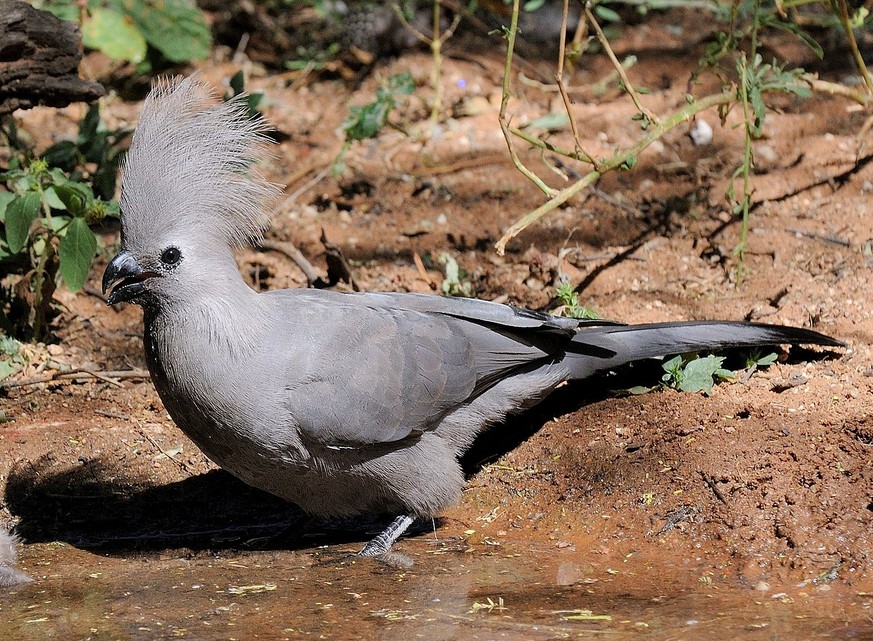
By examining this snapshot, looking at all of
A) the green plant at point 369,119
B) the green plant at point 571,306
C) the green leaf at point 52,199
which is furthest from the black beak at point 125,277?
the green plant at point 369,119

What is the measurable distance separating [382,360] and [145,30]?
5326 mm

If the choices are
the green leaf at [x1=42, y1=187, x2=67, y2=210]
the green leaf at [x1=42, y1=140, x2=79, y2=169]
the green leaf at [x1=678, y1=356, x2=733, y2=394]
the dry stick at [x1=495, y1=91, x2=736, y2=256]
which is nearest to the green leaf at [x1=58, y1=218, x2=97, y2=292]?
the green leaf at [x1=42, y1=187, x2=67, y2=210]

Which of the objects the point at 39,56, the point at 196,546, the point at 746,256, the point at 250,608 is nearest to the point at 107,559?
the point at 196,546

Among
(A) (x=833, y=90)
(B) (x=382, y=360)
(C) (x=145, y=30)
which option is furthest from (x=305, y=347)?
(C) (x=145, y=30)

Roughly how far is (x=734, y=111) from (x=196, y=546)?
4.96 meters

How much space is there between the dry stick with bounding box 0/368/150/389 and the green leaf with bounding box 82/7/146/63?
3722 millimetres

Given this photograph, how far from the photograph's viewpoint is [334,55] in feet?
28.9

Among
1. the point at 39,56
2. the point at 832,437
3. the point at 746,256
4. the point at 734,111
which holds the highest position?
the point at 39,56

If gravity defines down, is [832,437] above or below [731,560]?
above

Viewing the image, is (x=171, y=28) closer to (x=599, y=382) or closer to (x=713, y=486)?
(x=599, y=382)

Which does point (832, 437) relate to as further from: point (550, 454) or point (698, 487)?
point (550, 454)

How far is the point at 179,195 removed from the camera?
157 inches

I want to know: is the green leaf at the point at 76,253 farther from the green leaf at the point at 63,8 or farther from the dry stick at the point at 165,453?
the green leaf at the point at 63,8

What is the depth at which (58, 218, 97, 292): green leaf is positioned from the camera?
4.88m
